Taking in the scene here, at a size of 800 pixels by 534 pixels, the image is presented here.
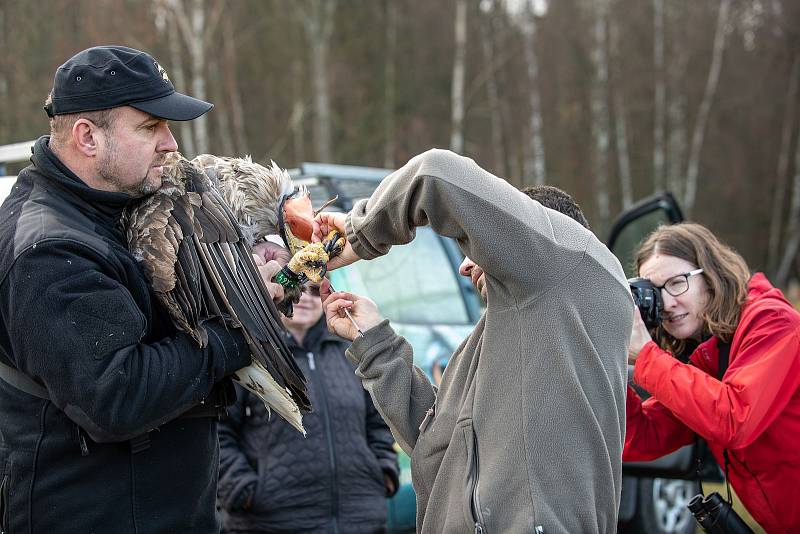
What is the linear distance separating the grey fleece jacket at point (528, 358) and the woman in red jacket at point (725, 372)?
750 millimetres

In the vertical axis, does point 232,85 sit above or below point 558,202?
below

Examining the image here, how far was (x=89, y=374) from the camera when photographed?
2090 mm

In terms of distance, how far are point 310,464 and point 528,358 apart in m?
1.65

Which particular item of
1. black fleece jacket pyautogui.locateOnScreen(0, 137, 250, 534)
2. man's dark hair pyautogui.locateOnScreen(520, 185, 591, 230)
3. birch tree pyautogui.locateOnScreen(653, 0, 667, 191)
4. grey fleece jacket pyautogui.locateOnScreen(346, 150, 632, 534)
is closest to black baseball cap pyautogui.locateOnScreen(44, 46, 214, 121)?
black fleece jacket pyautogui.locateOnScreen(0, 137, 250, 534)

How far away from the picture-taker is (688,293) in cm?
→ 326

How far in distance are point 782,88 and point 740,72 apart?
149 centimetres

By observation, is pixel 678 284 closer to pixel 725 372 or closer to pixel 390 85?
pixel 725 372

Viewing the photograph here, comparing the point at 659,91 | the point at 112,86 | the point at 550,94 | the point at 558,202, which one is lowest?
the point at 550,94

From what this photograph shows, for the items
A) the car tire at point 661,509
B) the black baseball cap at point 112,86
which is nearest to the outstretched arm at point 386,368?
the black baseball cap at point 112,86

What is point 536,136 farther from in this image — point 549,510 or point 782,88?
point 549,510

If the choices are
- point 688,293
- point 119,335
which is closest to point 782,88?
point 688,293

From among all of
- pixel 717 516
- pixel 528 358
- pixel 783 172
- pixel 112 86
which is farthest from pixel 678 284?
pixel 783 172

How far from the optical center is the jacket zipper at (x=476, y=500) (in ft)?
7.04

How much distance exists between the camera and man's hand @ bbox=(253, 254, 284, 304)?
2.58m
